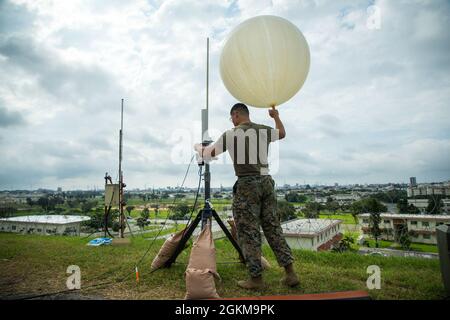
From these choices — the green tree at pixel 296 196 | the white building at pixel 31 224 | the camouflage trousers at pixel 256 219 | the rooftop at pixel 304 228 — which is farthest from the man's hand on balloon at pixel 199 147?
the white building at pixel 31 224

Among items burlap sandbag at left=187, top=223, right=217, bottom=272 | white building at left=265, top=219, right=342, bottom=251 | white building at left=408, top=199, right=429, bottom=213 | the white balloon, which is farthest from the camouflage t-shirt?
white building at left=408, top=199, right=429, bottom=213

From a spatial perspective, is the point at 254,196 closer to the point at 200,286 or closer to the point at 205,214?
the point at 205,214

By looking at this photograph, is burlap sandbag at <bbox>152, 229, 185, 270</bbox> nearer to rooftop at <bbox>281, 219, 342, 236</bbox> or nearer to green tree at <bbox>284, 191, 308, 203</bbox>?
rooftop at <bbox>281, 219, 342, 236</bbox>

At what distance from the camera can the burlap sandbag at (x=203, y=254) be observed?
2703 mm

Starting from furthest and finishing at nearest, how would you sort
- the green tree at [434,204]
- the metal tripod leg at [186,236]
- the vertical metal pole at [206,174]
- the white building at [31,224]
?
the white building at [31,224]
the green tree at [434,204]
the metal tripod leg at [186,236]
the vertical metal pole at [206,174]

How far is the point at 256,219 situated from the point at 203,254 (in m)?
0.73

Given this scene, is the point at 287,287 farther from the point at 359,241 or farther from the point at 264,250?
the point at 359,241

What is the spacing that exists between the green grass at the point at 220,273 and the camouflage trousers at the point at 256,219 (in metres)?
0.36

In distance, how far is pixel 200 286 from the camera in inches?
98.1

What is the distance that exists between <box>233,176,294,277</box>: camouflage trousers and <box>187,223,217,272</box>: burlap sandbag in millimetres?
367

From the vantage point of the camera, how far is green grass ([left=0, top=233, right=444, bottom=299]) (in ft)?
8.85

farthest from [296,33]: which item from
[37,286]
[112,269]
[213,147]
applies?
[37,286]

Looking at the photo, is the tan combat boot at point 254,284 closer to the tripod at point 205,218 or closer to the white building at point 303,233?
the tripod at point 205,218
